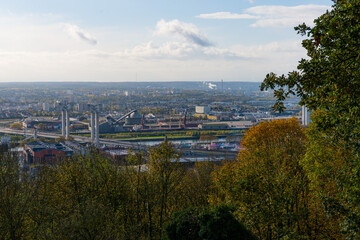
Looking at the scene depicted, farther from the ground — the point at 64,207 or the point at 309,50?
the point at 309,50

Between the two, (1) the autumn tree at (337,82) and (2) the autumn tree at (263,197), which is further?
(2) the autumn tree at (263,197)

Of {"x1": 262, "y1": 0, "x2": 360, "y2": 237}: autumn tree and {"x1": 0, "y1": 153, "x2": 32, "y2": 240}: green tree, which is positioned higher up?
{"x1": 262, "y1": 0, "x2": 360, "y2": 237}: autumn tree

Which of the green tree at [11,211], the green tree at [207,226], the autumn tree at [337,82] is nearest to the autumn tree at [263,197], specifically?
the green tree at [207,226]

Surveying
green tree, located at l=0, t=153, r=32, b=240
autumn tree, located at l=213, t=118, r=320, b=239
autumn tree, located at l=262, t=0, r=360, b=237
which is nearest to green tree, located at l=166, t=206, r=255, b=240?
autumn tree, located at l=213, t=118, r=320, b=239

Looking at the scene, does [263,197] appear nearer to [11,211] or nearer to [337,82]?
[337,82]

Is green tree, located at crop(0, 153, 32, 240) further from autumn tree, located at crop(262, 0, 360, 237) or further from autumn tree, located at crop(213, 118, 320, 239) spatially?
autumn tree, located at crop(262, 0, 360, 237)

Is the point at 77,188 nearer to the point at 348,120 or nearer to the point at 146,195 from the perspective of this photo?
the point at 146,195

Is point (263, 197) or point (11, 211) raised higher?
point (263, 197)

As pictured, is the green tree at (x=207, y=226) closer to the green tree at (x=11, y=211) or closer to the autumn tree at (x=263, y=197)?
the autumn tree at (x=263, y=197)

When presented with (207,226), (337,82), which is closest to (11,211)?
(207,226)

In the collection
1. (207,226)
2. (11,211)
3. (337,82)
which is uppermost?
(337,82)

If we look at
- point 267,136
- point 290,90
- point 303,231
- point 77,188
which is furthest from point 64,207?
point 267,136
